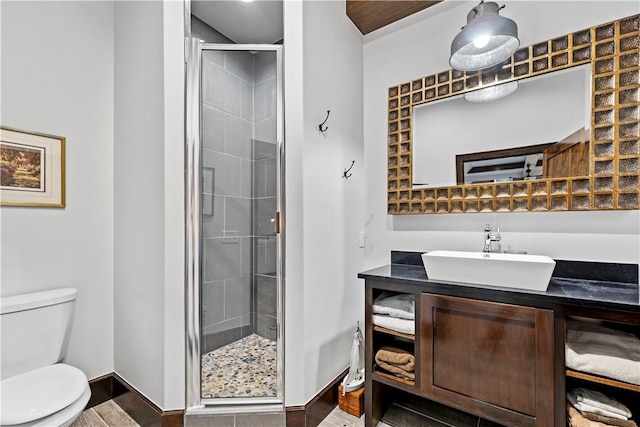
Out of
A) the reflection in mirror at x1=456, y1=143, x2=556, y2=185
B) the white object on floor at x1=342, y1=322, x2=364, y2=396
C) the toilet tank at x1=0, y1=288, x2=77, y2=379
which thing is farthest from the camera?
the white object on floor at x1=342, y1=322, x2=364, y2=396

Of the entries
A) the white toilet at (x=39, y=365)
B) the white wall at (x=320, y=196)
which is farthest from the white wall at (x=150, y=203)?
the white wall at (x=320, y=196)

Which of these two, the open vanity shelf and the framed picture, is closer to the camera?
the open vanity shelf

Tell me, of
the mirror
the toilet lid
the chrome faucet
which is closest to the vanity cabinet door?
the chrome faucet

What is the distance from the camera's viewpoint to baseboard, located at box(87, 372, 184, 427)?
5.24 feet

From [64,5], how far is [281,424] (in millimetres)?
2796

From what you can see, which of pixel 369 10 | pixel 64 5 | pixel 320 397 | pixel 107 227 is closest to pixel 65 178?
pixel 107 227

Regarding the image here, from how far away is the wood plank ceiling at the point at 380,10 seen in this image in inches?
79.3

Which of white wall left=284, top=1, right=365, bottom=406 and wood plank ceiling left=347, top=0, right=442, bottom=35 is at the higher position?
wood plank ceiling left=347, top=0, right=442, bottom=35

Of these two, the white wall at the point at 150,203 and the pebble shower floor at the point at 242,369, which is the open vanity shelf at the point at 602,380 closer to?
the pebble shower floor at the point at 242,369

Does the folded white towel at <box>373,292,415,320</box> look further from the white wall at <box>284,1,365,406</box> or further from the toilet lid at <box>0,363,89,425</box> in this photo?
the toilet lid at <box>0,363,89,425</box>

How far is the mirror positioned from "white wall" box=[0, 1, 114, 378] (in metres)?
2.00

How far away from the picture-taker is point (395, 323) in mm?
1673

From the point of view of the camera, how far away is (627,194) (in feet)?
4.89

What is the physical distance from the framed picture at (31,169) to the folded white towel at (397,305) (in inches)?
79.2
